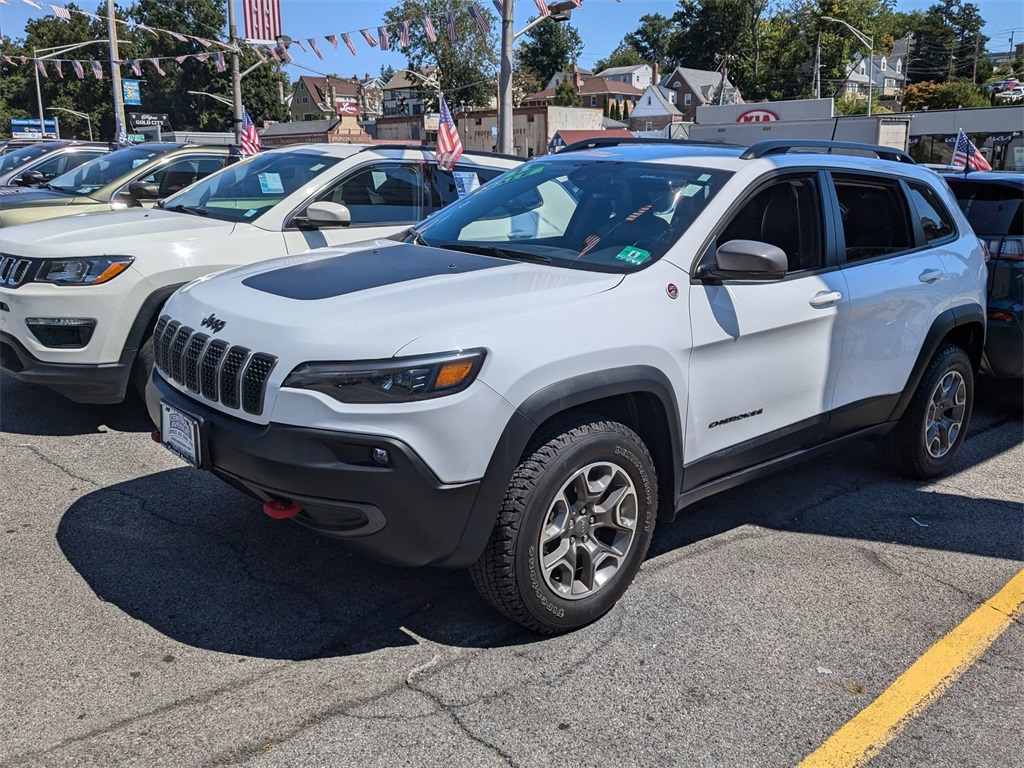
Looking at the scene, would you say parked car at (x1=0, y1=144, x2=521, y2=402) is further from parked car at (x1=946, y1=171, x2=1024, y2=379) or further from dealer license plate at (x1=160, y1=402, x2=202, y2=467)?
parked car at (x1=946, y1=171, x2=1024, y2=379)

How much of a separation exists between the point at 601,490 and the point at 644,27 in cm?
15035

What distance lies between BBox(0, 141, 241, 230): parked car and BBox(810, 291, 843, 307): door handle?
6144mm

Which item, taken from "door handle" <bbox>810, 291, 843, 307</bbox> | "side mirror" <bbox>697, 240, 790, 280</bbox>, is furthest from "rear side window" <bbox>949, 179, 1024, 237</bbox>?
"side mirror" <bbox>697, 240, 790, 280</bbox>

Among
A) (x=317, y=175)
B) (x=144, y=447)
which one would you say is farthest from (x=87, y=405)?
(x=317, y=175)

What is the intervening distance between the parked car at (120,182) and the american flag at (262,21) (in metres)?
12.4

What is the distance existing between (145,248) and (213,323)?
241 centimetres

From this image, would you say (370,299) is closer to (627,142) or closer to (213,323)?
(213,323)

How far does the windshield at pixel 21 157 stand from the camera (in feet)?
46.0

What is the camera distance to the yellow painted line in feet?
9.22

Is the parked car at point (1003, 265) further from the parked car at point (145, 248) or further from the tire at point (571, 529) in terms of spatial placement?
the parked car at point (145, 248)

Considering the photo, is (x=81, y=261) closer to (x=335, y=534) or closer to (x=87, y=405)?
(x=87, y=405)

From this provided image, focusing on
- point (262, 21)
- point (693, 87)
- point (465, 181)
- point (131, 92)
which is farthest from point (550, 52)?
point (465, 181)

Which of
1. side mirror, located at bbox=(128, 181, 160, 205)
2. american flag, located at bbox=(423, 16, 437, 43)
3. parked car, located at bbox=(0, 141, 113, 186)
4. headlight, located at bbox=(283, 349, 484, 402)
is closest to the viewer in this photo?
headlight, located at bbox=(283, 349, 484, 402)

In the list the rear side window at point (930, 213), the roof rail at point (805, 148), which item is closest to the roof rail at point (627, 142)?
the roof rail at point (805, 148)
